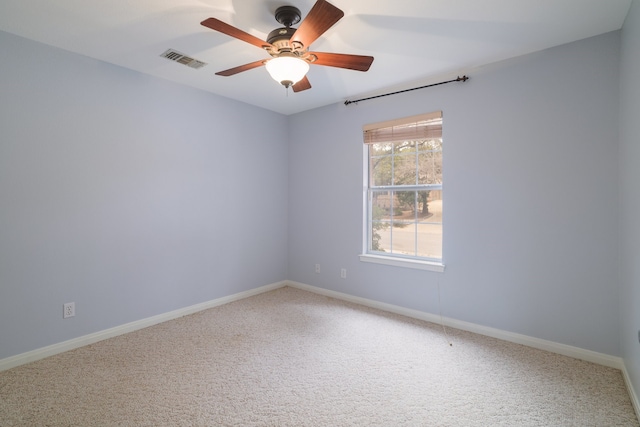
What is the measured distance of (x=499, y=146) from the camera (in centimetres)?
280

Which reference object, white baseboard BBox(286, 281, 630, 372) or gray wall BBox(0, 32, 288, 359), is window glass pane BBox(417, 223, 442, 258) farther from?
gray wall BBox(0, 32, 288, 359)

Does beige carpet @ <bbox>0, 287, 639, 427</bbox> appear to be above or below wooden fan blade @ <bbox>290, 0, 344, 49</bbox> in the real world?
below

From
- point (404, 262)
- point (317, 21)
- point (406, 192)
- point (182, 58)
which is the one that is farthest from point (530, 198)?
point (182, 58)

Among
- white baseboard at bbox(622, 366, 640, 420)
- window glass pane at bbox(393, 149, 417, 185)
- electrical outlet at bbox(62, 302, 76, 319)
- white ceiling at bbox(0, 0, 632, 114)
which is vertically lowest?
white baseboard at bbox(622, 366, 640, 420)

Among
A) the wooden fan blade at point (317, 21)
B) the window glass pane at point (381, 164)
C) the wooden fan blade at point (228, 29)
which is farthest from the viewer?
the window glass pane at point (381, 164)

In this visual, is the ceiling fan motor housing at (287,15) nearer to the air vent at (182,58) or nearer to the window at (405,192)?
the air vent at (182,58)

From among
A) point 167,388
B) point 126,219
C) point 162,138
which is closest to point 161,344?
point 167,388

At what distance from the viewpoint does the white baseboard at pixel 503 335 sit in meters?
2.37

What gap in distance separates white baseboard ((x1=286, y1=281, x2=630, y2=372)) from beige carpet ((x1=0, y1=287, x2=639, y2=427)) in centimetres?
7

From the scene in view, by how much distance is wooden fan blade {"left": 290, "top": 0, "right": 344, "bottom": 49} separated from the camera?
5.00ft

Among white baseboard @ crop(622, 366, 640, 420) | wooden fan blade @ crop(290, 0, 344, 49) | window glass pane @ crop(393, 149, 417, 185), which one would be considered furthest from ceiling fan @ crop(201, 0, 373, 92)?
white baseboard @ crop(622, 366, 640, 420)

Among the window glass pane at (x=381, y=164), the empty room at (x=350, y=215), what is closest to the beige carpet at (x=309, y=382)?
the empty room at (x=350, y=215)

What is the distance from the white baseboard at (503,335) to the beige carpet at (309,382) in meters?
0.07

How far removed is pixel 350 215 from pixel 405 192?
72 centimetres
